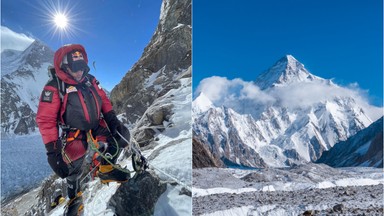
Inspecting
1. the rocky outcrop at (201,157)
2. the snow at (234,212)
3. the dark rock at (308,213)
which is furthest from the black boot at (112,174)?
the rocky outcrop at (201,157)

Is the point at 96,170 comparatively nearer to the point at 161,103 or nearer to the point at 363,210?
the point at 161,103

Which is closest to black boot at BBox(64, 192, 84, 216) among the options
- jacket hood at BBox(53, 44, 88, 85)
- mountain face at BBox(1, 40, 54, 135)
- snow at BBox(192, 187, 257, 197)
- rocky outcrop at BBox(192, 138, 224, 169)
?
mountain face at BBox(1, 40, 54, 135)

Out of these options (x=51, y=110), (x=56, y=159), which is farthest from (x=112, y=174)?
(x=51, y=110)

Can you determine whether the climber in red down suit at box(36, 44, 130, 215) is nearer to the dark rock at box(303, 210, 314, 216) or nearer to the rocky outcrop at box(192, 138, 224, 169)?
Result: the dark rock at box(303, 210, 314, 216)

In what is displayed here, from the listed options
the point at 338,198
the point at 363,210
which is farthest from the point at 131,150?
the point at 338,198

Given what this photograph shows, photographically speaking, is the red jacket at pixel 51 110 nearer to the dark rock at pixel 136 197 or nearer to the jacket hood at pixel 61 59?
the jacket hood at pixel 61 59

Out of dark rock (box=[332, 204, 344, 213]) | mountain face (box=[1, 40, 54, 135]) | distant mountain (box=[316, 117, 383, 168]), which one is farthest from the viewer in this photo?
distant mountain (box=[316, 117, 383, 168])

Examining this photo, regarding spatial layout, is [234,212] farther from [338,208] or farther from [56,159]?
[56,159]
